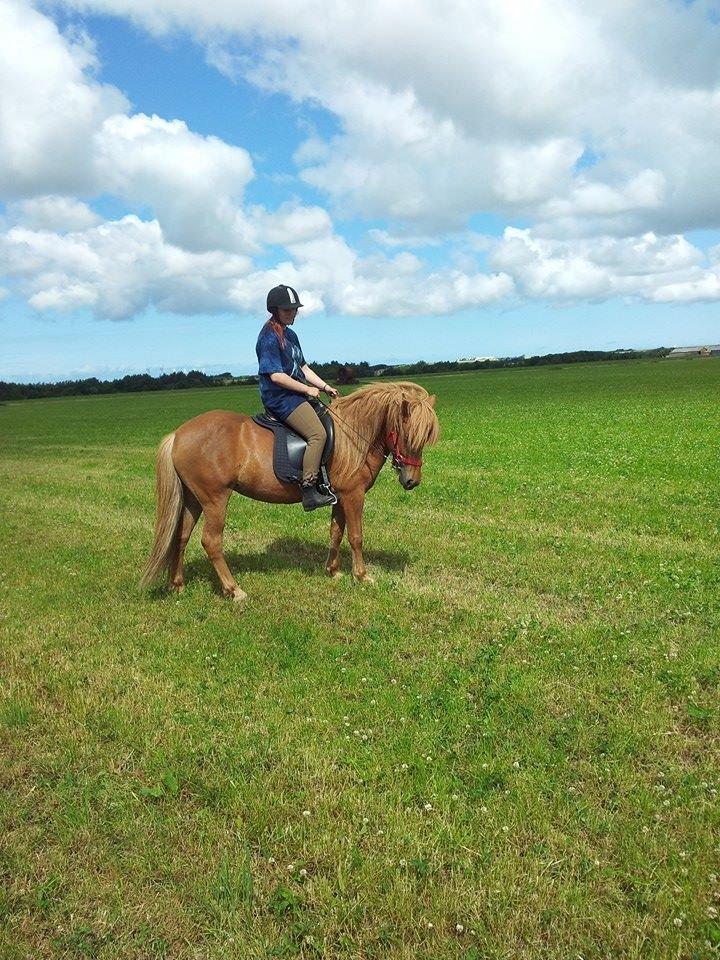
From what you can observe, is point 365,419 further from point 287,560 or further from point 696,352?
point 696,352

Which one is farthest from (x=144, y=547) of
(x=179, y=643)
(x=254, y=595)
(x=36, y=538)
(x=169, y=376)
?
(x=169, y=376)

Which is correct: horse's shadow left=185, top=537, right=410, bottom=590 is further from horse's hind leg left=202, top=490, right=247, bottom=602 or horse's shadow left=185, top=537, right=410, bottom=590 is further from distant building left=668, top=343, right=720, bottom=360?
distant building left=668, top=343, right=720, bottom=360

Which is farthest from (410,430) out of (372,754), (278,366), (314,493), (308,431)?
(372,754)

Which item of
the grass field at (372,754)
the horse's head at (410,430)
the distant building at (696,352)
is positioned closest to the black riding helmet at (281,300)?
the horse's head at (410,430)

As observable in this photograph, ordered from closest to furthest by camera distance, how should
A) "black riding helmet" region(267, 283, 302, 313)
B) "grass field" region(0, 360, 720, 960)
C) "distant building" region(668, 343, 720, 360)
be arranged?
"grass field" region(0, 360, 720, 960) < "black riding helmet" region(267, 283, 302, 313) < "distant building" region(668, 343, 720, 360)

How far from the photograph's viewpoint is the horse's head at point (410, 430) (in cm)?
866

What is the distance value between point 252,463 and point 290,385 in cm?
115

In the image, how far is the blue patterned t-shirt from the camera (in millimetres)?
8508

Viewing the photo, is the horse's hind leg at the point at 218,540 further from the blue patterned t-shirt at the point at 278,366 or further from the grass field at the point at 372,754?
the blue patterned t-shirt at the point at 278,366

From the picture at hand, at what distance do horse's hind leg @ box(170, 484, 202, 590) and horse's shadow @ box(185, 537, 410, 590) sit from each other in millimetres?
568

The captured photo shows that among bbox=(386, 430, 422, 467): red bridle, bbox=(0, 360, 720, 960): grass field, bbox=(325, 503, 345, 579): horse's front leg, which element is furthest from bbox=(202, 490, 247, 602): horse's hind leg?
bbox=(386, 430, 422, 467): red bridle

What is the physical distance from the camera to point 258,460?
28.9ft

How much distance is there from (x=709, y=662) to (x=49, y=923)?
18.4 ft

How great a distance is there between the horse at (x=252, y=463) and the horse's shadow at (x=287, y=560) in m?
0.99
